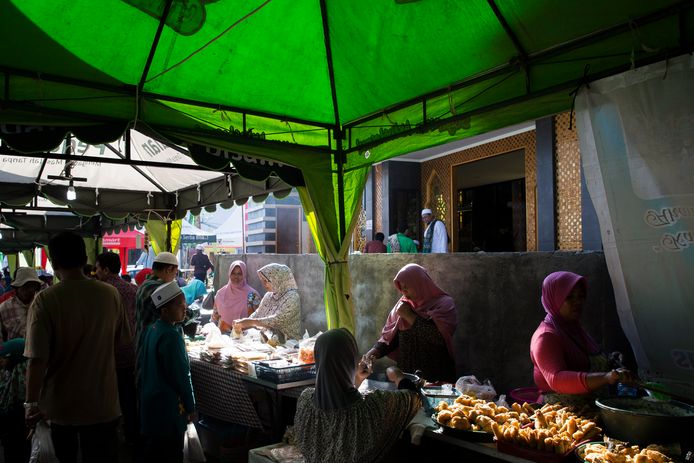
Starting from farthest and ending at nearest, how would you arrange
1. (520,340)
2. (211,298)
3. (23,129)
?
(211,298) → (520,340) → (23,129)

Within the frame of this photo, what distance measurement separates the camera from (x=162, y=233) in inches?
346

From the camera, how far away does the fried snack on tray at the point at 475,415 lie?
262 cm

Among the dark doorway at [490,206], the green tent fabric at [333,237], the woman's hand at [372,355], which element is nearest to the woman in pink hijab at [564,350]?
the woman's hand at [372,355]

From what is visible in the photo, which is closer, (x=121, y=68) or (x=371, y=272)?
(x=121, y=68)

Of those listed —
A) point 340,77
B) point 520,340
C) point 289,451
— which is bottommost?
point 289,451

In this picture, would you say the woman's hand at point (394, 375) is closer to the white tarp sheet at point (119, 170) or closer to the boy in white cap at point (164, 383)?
the boy in white cap at point (164, 383)

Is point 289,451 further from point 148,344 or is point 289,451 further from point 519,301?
point 519,301

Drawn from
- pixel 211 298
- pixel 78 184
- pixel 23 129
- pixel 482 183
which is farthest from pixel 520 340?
pixel 482 183

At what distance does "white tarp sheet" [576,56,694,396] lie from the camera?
8.20 feet

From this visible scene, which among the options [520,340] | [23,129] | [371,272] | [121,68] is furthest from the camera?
[371,272]

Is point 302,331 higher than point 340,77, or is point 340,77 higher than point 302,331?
point 340,77

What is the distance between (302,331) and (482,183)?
7051mm

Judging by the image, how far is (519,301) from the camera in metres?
4.07

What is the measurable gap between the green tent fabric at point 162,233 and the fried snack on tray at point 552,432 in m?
7.20
